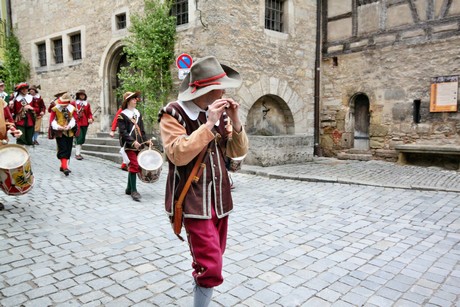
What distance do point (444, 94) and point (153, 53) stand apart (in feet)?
24.0

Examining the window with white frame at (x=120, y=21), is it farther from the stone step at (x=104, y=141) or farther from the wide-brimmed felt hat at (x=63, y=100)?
the wide-brimmed felt hat at (x=63, y=100)

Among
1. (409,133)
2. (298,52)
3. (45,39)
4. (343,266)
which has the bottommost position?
(343,266)

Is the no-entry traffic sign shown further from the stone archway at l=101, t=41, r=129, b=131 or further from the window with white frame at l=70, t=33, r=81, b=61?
the window with white frame at l=70, t=33, r=81, b=61

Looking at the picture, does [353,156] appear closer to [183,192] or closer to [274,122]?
[274,122]

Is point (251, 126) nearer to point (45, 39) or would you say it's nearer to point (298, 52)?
point (298, 52)

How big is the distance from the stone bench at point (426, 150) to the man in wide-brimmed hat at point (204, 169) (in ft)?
26.7

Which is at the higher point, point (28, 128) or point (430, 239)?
point (28, 128)

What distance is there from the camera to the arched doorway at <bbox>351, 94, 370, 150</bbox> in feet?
36.0

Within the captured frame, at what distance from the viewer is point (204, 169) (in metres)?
2.24

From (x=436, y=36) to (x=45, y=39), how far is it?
13.3 meters

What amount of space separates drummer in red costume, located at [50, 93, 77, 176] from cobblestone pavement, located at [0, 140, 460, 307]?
1.25m

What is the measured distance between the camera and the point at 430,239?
4172 millimetres

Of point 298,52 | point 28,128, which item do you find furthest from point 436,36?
point 28,128

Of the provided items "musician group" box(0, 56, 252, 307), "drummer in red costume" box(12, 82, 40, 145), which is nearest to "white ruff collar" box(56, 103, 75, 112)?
"drummer in red costume" box(12, 82, 40, 145)
